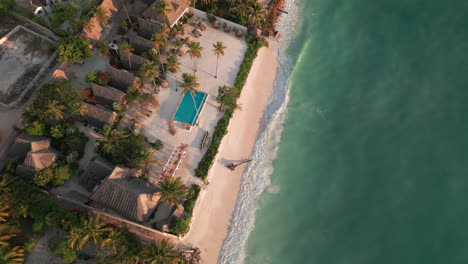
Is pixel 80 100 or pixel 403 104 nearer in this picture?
pixel 80 100

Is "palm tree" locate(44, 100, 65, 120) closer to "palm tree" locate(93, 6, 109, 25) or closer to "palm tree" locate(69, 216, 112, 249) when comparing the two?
"palm tree" locate(69, 216, 112, 249)

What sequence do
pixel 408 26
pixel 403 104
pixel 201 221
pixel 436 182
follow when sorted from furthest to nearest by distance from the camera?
pixel 408 26
pixel 403 104
pixel 436 182
pixel 201 221

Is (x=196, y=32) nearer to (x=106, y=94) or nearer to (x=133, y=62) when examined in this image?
(x=133, y=62)

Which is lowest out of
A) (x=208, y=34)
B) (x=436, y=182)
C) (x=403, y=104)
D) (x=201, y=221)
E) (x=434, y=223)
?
(x=201, y=221)

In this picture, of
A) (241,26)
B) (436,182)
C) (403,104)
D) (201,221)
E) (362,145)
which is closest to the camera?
(201,221)

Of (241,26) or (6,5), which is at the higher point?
(241,26)

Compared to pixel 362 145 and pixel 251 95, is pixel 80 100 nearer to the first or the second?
pixel 251 95

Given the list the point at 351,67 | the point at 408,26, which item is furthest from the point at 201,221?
the point at 408,26
